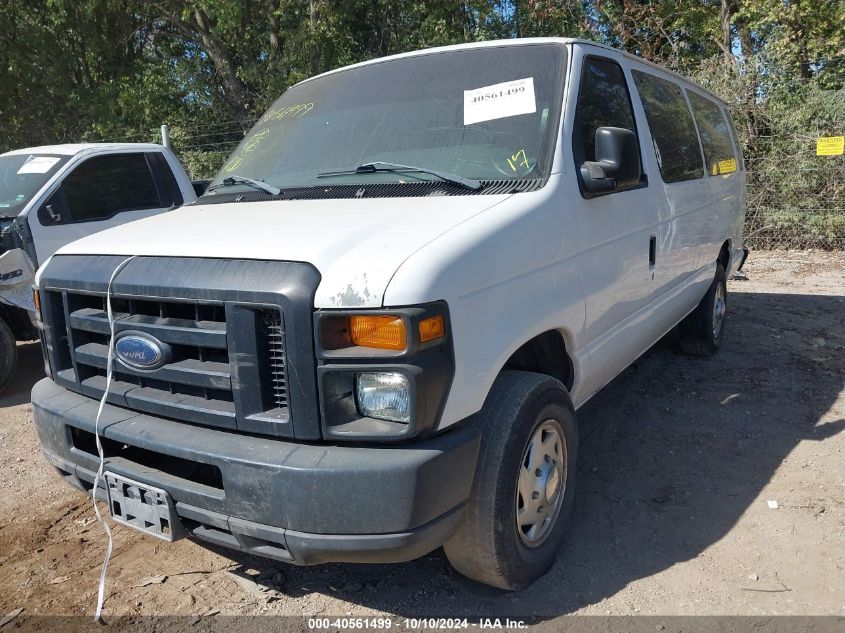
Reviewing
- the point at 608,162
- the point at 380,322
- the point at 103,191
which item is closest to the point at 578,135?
the point at 608,162

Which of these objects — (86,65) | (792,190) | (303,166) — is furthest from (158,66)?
(303,166)

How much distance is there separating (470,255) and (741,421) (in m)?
2.99

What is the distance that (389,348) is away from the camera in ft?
6.82

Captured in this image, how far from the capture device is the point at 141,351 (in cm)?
246

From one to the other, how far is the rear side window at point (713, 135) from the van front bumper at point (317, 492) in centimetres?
397

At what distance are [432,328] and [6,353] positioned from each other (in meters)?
4.76

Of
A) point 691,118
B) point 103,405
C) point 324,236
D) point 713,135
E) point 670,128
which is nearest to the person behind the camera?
point 324,236

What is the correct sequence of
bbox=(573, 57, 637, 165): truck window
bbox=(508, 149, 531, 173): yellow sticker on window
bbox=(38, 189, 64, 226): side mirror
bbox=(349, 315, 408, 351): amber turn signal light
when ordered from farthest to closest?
bbox=(38, 189, 64, 226): side mirror < bbox=(573, 57, 637, 165): truck window < bbox=(508, 149, 531, 173): yellow sticker on window < bbox=(349, 315, 408, 351): amber turn signal light

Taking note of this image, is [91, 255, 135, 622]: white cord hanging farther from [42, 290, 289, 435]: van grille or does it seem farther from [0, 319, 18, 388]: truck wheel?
[0, 319, 18, 388]: truck wheel

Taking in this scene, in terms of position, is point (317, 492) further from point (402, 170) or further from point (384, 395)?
point (402, 170)

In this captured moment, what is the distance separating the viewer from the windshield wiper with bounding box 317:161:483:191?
2766mm

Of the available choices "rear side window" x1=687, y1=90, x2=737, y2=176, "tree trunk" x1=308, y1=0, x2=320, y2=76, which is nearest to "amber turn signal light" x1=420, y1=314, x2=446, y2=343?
"rear side window" x1=687, y1=90, x2=737, y2=176

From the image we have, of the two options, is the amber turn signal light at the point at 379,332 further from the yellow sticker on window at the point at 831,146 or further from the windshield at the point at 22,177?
the yellow sticker on window at the point at 831,146

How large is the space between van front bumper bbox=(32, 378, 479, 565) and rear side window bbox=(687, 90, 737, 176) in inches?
156
